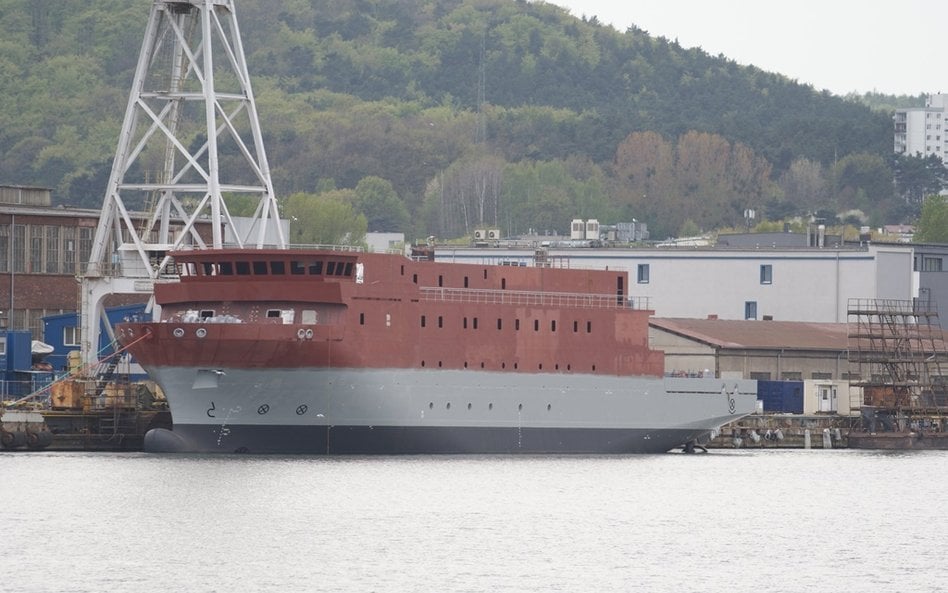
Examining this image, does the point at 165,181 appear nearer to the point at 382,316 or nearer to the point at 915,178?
the point at 382,316

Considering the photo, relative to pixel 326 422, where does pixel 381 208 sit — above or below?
above

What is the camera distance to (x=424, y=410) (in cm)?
6788

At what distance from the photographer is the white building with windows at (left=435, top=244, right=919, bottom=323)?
99.9 m

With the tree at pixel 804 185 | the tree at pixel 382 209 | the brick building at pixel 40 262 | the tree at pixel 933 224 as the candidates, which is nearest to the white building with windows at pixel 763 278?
the brick building at pixel 40 262

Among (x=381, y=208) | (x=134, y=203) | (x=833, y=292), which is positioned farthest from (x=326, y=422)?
(x=381, y=208)

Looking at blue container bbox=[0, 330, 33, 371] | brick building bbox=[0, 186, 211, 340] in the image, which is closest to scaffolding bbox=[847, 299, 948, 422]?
brick building bbox=[0, 186, 211, 340]

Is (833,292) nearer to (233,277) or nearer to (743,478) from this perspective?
(743,478)

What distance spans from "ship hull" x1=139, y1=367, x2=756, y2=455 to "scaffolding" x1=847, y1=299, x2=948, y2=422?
918cm

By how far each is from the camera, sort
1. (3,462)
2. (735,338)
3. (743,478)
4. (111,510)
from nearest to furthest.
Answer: (111,510) < (3,462) < (743,478) < (735,338)

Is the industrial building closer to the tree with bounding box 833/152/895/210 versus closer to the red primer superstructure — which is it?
the red primer superstructure

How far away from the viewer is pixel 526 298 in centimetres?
7231

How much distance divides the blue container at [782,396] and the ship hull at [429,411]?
919 centimetres

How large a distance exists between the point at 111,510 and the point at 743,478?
23.3 m

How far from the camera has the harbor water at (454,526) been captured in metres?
42.8
